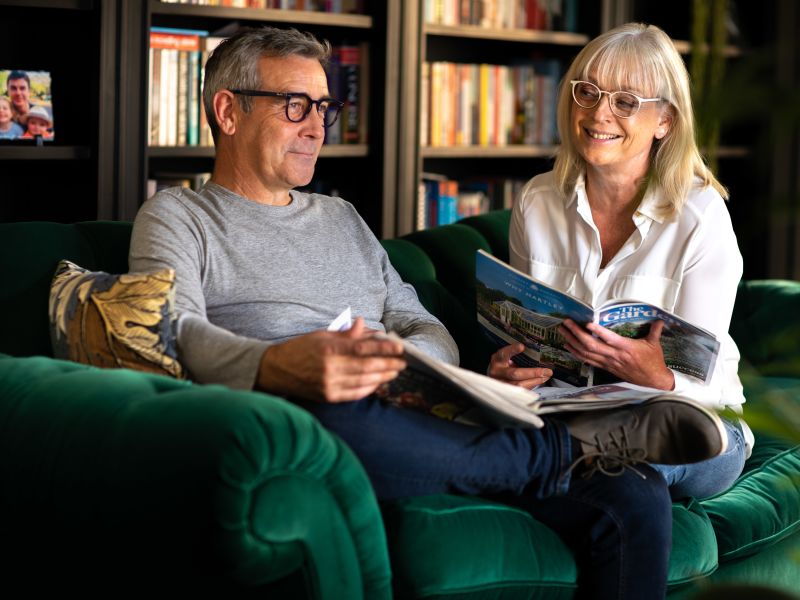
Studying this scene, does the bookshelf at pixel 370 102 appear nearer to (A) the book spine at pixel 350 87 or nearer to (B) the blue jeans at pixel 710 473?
(A) the book spine at pixel 350 87

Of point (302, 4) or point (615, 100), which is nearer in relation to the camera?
point (615, 100)

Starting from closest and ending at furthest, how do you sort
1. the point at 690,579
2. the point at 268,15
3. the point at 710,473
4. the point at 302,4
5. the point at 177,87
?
the point at 690,579 < the point at 710,473 < the point at 177,87 < the point at 268,15 < the point at 302,4

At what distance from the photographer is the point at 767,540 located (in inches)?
69.3

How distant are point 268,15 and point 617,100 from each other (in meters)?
1.23

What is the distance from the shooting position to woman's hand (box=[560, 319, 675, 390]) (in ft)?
5.38

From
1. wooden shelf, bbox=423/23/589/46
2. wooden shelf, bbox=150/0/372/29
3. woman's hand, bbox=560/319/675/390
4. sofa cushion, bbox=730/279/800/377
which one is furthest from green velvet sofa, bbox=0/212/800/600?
wooden shelf, bbox=423/23/589/46

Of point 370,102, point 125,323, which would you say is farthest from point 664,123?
point 370,102

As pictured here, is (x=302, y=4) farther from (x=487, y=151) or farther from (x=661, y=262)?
(x=661, y=262)

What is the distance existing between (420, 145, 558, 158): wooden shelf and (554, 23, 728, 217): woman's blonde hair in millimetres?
1184

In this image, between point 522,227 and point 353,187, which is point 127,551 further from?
point 353,187

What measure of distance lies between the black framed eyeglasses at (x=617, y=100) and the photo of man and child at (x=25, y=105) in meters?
1.33

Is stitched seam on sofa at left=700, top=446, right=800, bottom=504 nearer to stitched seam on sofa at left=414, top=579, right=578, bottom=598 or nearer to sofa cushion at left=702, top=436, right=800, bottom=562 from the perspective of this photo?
sofa cushion at left=702, top=436, right=800, bottom=562

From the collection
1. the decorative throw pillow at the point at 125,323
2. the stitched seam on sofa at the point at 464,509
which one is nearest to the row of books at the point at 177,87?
the decorative throw pillow at the point at 125,323

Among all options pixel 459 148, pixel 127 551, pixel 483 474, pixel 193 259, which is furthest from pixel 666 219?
pixel 459 148
